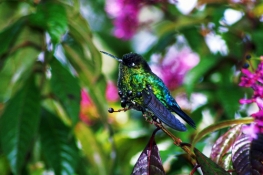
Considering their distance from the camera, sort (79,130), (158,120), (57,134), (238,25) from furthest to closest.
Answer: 1. (238,25)
2. (79,130)
3. (57,134)
4. (158,120)

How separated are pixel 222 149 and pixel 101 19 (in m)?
3.37

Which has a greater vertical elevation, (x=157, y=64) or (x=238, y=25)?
(x=238, y=25)

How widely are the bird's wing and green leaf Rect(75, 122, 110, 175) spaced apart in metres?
1.05

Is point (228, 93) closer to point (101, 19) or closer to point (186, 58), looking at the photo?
point (186, 58)

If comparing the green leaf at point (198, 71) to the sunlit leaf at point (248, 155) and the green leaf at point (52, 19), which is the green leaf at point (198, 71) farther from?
the sunlit leaf at point (248, 155)

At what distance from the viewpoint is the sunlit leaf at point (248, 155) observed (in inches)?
50.1

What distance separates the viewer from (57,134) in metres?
2.36

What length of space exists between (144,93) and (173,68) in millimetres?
1910

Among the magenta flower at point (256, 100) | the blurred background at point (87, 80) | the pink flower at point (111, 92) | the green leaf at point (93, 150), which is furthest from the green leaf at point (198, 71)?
the pink flower at point (111, 92)

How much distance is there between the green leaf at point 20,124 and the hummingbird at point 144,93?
0.80 meters

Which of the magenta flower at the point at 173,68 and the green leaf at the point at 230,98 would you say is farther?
the magenta flower at the point at 173,68

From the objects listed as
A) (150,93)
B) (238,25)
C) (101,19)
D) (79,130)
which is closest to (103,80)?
(79,130)

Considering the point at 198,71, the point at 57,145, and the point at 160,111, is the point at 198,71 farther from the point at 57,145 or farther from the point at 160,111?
the point at 160,111

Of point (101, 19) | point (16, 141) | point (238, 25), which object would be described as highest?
point (238, 25)
